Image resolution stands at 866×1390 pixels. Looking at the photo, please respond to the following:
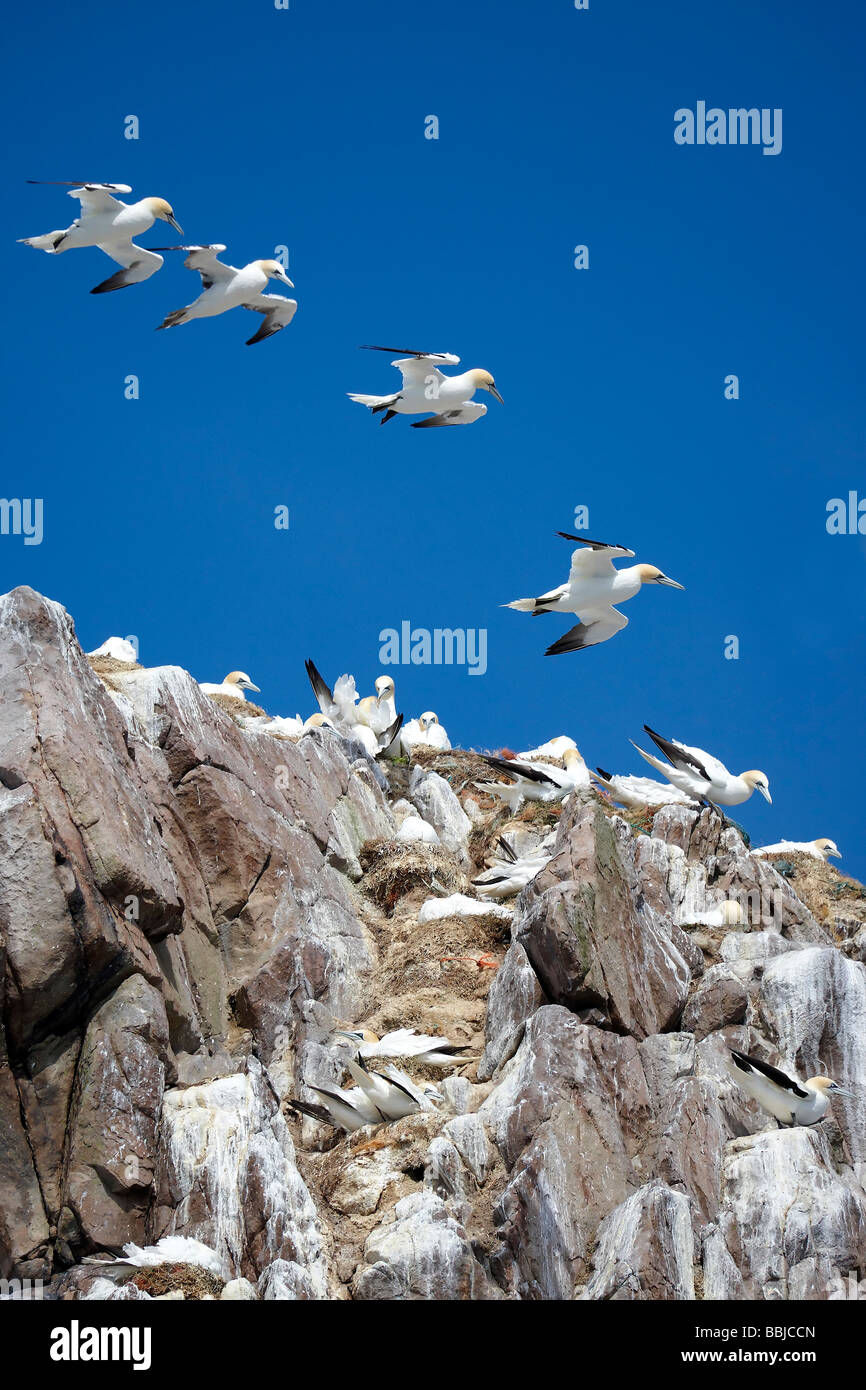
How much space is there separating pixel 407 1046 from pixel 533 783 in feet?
23.6

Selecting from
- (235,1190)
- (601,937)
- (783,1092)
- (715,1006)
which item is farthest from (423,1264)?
(715,1006)

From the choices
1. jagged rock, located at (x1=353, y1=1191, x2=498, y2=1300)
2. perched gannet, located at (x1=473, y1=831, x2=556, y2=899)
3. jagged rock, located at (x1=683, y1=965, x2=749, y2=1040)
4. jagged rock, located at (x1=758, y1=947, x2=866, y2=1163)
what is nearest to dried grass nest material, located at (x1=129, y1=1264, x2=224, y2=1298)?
jagged rock, located at (x1=353, y1=1191, x2=498, y2=1300)

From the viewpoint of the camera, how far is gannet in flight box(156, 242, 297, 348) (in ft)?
51.0

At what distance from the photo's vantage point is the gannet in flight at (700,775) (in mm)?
18078

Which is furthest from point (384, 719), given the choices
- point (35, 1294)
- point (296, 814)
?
point (35, 1294)

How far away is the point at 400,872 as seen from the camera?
17422 mm

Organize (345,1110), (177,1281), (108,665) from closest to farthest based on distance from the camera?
(177,1281), (345,1110), (108,665)

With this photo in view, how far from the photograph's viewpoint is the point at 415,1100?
13.2m

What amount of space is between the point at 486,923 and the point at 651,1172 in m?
4.32

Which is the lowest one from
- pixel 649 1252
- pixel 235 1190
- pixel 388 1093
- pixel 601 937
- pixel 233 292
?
pixel 649 1252

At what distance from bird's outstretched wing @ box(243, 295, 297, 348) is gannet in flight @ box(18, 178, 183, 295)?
4.10 feet

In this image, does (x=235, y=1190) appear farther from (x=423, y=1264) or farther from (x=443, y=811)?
(x=443, y=811)

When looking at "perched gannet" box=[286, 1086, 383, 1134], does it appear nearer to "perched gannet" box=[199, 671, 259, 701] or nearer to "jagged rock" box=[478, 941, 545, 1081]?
"jagged rock" box=[478, 941, 545, 1081]

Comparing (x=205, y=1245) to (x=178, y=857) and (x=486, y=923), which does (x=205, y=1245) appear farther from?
(x=486, y=923)
